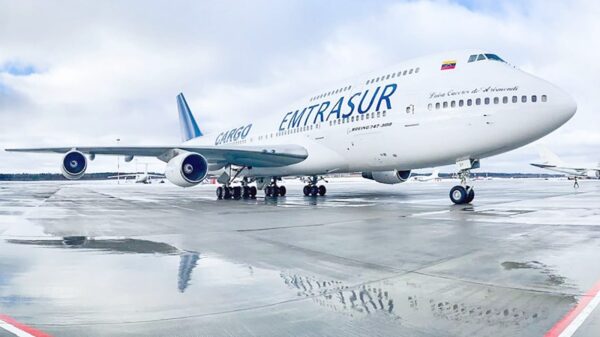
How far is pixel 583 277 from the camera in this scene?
4246mm

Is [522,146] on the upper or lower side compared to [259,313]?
upper

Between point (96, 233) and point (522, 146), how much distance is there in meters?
11.6

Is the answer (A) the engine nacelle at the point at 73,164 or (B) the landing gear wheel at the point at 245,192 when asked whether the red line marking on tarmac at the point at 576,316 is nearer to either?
(A) the engine nacelle at the point at 73,164

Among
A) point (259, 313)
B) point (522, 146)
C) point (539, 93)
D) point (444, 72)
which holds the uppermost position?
point (444, 72)

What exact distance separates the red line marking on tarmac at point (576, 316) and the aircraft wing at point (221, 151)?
15.5m

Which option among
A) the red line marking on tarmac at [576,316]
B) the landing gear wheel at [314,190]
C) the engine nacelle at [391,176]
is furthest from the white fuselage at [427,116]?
the red line marking on tarmac at [576,316]

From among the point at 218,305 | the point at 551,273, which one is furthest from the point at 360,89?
the point at 218,305

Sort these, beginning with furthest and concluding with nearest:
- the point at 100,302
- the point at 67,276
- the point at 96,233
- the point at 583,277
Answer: the point at 96,233 → the point at 67,276 → the point at 583,277 → the point at 100,302

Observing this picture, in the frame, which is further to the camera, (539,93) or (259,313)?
(539,93)

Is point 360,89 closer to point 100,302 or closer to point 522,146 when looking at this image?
point 522,146

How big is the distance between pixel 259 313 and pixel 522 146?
12217 millimetres

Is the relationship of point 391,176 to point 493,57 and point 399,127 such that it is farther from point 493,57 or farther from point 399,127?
point 493,57

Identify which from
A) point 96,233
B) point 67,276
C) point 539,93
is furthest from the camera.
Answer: point 539,93

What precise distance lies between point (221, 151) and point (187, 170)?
66.9 inches
